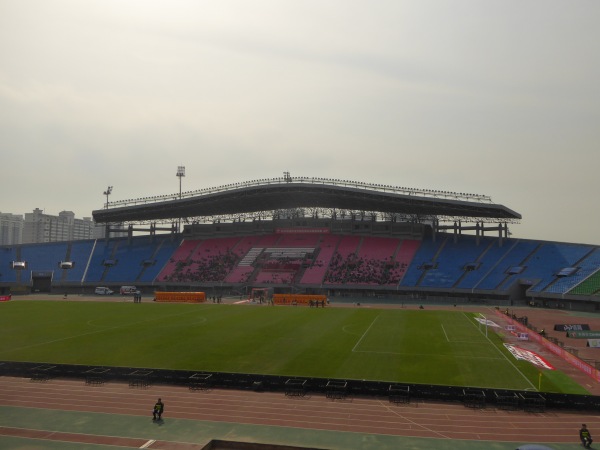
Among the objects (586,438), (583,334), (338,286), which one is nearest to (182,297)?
(338,286)

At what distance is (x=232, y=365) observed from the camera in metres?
29.0

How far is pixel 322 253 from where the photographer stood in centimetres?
8600

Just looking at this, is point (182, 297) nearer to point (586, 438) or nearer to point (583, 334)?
point (583, 334)

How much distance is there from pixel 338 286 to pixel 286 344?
140 feet

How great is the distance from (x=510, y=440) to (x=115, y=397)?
1885 cm

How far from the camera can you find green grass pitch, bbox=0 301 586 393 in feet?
90.8

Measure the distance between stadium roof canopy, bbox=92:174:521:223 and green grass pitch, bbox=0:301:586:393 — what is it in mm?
24448

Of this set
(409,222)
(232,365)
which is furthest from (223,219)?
(232,365)

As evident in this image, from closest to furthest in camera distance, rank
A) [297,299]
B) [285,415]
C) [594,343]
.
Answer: [285,415] < [594,343] < [297,299]

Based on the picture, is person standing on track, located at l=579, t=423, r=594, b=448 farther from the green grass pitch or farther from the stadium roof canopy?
the stadium roof canopy

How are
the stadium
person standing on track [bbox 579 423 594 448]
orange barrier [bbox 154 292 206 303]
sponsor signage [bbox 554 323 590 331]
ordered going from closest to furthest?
1. person standing on track [bbox 579 423 594 448]
2. the stadium
3. sponsor signage [bbox 554 323 590 331]
4. orange barrier [bbox 154 292 206 303]

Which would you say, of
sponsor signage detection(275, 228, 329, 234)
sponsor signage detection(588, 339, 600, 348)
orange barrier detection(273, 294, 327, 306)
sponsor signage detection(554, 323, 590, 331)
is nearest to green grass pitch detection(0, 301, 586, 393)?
sponsor signage detection(554, 323, 590, 331)

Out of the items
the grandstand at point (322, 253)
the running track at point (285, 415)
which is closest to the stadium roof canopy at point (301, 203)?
the grandstand at point (322, 253)

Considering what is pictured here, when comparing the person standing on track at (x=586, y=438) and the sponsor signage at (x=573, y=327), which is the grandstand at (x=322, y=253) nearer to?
the sponsor signage at (x=573, y=327)
